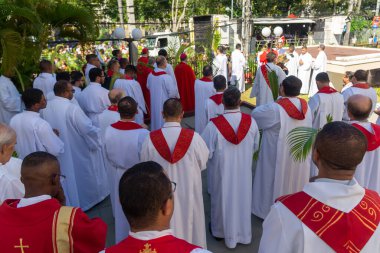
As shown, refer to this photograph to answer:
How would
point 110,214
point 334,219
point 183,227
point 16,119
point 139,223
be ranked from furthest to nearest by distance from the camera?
1. point 110,214
2. point 16,119
3. point 183,227
4. point 334,219
5. point 139,223

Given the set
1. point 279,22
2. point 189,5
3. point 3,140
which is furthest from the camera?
point 189,5

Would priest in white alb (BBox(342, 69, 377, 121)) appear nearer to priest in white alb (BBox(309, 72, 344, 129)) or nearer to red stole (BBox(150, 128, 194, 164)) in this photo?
priest in white alb (BBox(309, 72, 344, 129))

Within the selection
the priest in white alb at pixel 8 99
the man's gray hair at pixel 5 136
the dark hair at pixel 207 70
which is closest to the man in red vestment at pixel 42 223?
the man's gray hair at pixel 5 136

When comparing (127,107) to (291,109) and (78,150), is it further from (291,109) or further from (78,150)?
(291,109)

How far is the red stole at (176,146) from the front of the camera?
3447 millimetres

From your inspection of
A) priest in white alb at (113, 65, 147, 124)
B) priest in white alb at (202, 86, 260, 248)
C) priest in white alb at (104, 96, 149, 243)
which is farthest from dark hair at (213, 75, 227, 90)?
priest in white alb at (104, 96, 149, 243)

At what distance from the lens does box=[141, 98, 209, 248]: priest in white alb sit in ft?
11.4

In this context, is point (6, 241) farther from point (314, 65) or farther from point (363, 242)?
point (314, 65)

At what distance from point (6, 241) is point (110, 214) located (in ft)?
10.8

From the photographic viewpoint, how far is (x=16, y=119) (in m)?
4.08

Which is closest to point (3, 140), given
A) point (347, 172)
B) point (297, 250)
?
point (297, 250)

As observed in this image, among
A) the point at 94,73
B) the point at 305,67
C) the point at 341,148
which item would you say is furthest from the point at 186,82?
the point at 341,148

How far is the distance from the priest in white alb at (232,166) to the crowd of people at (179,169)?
0.04 feet

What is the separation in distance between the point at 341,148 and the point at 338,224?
0.41 metres
